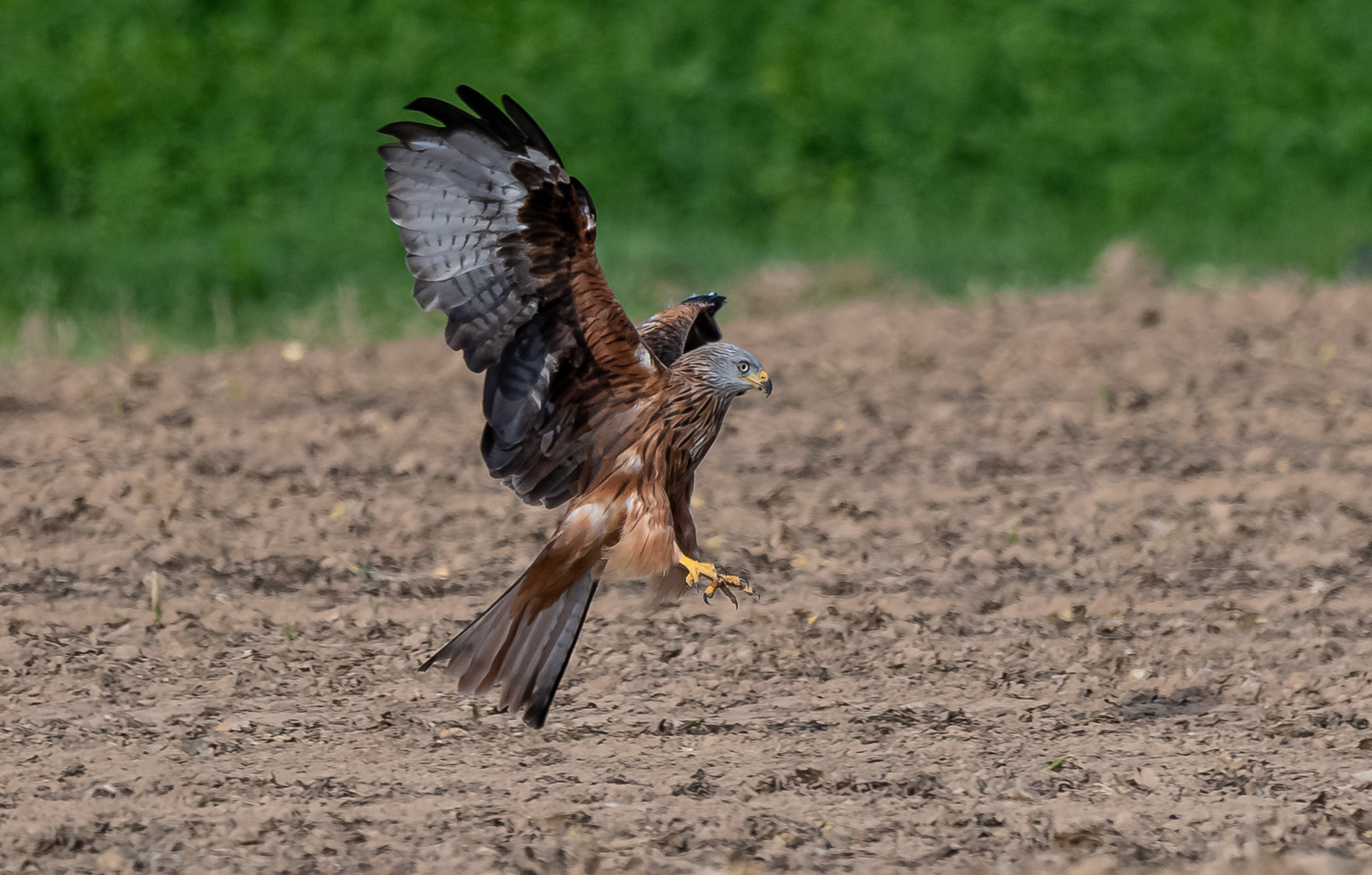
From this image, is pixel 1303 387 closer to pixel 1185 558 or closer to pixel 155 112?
pixel 1185 558

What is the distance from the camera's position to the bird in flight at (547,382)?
14.4 ft

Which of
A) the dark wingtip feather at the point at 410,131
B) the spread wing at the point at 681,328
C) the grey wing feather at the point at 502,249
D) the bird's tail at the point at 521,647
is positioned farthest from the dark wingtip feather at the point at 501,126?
the bird's tail at the point at 521,647

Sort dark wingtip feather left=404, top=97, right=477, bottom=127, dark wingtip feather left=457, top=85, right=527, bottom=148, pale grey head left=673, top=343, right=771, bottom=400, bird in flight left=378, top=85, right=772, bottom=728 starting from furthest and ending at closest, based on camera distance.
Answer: pale grey head left=673, top=343, right=771, bottom=400 → bird in flight left=378, top=85, right=772, bottom=728 → dark wingtip feather left=457, top=85, right=527, bottom=148 → dark wingtip feather left=404, top=97, right=477, bottom=127

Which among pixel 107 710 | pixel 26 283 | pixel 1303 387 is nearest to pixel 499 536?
pixel 107 710

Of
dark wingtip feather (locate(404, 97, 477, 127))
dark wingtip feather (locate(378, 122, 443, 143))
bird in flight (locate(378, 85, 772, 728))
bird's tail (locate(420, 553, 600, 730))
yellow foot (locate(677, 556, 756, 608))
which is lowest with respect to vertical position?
bird's tail (locate(420, 553, 600, 730))

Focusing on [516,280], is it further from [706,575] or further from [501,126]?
[706,575]

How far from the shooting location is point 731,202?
15078 mm

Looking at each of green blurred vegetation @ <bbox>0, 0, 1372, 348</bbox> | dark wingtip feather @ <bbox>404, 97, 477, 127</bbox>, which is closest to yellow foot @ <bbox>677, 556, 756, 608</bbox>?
dark wingtip feather @ <bbox>404, 97, 477, 127</bbox>

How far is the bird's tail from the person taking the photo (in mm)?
4754

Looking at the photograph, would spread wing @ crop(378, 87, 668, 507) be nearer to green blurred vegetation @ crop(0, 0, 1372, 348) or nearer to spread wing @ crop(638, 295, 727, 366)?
spread wing @ crop(638, 295, 727, 366)

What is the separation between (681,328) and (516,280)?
1130mm

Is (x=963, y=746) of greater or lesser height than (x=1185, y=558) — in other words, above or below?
below

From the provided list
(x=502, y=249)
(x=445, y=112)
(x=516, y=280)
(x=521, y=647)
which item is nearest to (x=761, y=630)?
(x=521, y=647)

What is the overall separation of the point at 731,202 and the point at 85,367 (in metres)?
7.13
